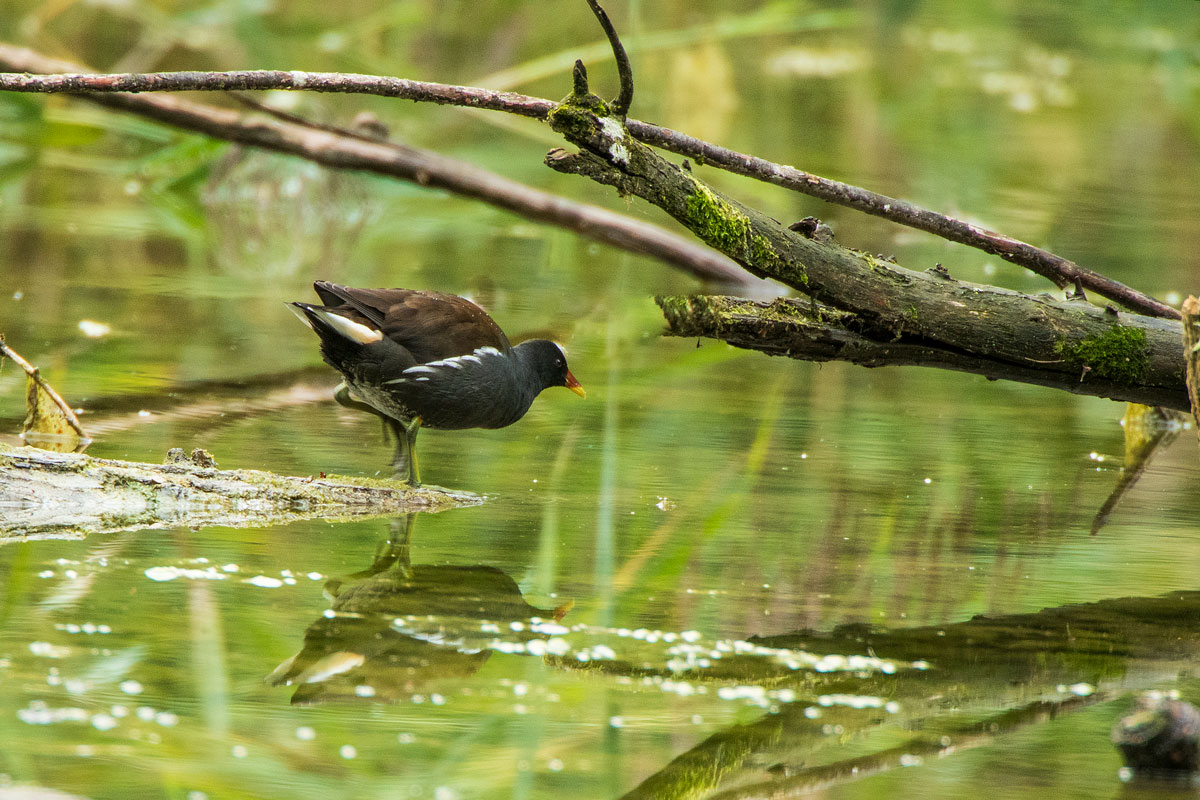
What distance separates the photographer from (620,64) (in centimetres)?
353

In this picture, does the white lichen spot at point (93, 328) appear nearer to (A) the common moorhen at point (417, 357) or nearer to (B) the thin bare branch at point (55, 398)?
(B) the thin bare branch at point (55, 398)

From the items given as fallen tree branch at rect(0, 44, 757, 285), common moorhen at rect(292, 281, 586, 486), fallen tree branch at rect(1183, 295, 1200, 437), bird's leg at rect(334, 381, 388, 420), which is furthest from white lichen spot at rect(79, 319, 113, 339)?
fallen tree branch at rect(1183, 295, 1200, 437)

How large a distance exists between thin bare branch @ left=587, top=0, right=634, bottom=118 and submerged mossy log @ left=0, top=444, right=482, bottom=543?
4.10 ft

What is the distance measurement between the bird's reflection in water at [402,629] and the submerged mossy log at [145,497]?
30 cm

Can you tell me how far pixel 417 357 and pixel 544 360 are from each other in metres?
0.56

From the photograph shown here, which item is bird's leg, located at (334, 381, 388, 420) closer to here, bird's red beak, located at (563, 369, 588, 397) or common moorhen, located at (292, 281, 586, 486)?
Result: common moorhen, located at (292, 281, 586, 486)

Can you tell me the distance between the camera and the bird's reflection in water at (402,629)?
2941 millimetres

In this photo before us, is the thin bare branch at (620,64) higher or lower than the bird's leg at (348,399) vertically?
higher

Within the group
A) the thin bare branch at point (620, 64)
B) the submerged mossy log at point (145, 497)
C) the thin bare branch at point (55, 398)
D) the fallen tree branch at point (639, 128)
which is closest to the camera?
the thin bare branch at point (620, 64)

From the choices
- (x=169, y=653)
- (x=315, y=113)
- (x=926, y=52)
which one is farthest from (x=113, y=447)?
(x=926, y=52)

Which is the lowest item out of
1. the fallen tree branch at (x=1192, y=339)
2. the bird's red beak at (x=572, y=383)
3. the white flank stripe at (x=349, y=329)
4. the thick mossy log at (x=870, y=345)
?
the fallen tree branch at (x=1192, y=339)

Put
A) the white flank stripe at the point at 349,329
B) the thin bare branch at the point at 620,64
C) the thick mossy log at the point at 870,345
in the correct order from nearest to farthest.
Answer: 1. the thin bare branch at the point at 620,64
2. the thick mossy log at the point at 870,345
3. the white flank stripe at the point at 349,329

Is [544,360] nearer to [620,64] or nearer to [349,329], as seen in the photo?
[349,329]

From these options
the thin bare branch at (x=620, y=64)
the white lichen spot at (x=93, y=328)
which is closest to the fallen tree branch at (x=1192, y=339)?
the thin bare branch at (x=620, y=64)
